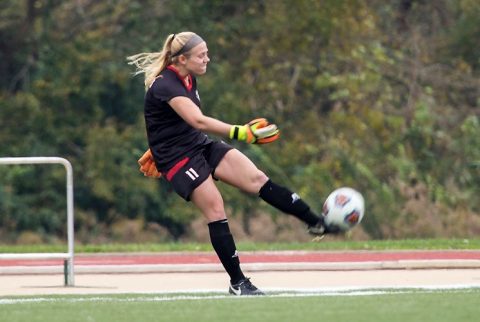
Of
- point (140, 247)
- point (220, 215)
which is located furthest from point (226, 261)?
point (140, 247)

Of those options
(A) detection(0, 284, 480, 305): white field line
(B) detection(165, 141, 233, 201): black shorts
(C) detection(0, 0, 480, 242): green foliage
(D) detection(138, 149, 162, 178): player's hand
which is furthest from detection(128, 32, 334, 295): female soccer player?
(C) detection(0, 0, 480, 242): green foliage

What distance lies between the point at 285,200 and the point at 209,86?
68.1 feet

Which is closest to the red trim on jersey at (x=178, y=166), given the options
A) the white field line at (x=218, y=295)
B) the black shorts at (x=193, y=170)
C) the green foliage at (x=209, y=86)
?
the black shorts at (x=193, y=170)

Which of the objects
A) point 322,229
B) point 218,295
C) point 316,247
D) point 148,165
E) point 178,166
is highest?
point 178,166

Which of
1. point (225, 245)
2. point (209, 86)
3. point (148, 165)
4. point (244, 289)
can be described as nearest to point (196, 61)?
point (148, 165)

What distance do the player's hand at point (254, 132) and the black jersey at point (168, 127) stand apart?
517mm

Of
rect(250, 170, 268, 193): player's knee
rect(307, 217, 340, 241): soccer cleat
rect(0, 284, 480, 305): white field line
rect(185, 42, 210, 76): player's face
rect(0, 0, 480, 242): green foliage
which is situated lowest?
rect(0, 0, 480, 242): green foliage

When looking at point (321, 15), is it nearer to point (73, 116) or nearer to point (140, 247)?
point (73, 116)

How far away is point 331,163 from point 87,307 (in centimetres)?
1703

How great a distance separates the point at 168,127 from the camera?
1062cm

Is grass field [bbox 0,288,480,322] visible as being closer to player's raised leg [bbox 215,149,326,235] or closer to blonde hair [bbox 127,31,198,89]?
player's raised leg [bbox 215,149,326,235]

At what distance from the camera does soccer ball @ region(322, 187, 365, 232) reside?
10594mm

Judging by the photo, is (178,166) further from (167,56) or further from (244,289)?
(244,289)

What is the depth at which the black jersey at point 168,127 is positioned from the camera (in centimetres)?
1052
